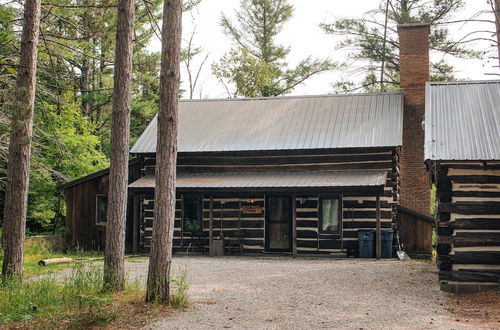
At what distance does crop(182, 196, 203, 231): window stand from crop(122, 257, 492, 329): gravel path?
466 cm

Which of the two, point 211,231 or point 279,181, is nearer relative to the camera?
point 279,181

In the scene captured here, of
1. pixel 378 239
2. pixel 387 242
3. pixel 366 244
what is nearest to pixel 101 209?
pixel 366 244

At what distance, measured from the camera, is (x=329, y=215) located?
21547mm

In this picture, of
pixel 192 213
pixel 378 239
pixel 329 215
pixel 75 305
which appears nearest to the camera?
pixel 75 305

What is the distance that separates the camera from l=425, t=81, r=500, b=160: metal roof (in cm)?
1307

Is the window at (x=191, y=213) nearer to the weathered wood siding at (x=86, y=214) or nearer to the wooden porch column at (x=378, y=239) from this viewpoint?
the weathered wood siding at (x=86, y=214)

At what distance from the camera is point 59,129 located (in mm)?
28516

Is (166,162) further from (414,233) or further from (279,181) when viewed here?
(414,233)

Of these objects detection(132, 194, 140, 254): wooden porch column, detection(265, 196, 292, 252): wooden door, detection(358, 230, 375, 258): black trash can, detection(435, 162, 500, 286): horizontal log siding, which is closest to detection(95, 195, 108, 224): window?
detection(132, 194, 140, 254): wooden porch column

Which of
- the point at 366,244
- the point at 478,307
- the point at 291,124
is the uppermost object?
the point at 291,124

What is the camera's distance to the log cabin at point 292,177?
2105cm

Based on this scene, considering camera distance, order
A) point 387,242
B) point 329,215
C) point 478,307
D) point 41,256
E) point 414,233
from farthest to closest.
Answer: point 414,233 < point 329,215 < point 387,242 < point 41,256 < point 478,307

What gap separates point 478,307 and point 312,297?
300cm

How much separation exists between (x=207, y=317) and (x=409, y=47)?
17876 millimetres
